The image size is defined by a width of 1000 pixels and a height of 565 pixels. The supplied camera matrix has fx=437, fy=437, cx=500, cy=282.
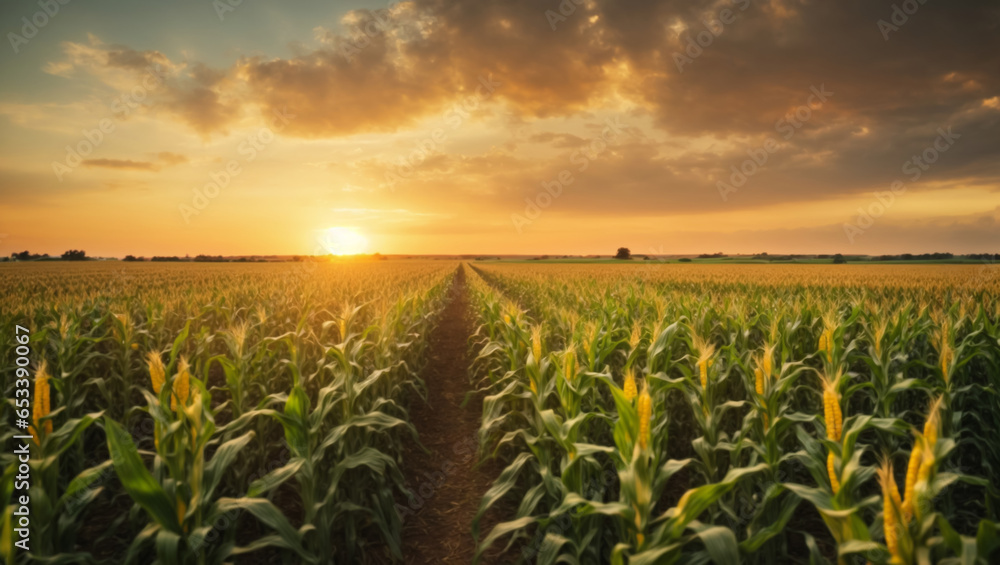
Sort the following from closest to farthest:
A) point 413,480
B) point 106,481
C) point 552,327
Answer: point 106,481
point 413,480
point 552,327

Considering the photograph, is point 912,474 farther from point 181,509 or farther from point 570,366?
point 181,509

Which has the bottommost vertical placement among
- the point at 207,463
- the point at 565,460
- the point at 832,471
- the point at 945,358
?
the point at 565,460

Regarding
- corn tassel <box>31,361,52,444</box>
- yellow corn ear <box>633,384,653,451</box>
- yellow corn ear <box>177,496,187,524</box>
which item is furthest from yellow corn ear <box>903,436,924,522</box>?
corn tassel <box>31,361,52,444</box>

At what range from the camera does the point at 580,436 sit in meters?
4.24

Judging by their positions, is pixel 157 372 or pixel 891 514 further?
pixel 157 372

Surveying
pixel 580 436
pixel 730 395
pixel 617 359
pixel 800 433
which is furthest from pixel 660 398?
pixel 617 359

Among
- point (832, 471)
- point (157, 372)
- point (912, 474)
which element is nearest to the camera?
point (912, 474)

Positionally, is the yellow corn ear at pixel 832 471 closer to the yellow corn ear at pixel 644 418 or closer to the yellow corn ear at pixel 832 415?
the yellow corn ear at pixel 832 415

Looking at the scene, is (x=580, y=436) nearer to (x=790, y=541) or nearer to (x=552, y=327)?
(x=790, y=541)

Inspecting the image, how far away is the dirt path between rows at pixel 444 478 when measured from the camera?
14.4 feet

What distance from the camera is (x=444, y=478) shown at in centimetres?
582

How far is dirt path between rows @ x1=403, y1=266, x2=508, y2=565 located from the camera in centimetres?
Answer: 440

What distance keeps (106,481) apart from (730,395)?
8113 mm

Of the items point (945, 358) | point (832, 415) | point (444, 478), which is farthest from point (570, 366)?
point (945, 358)
